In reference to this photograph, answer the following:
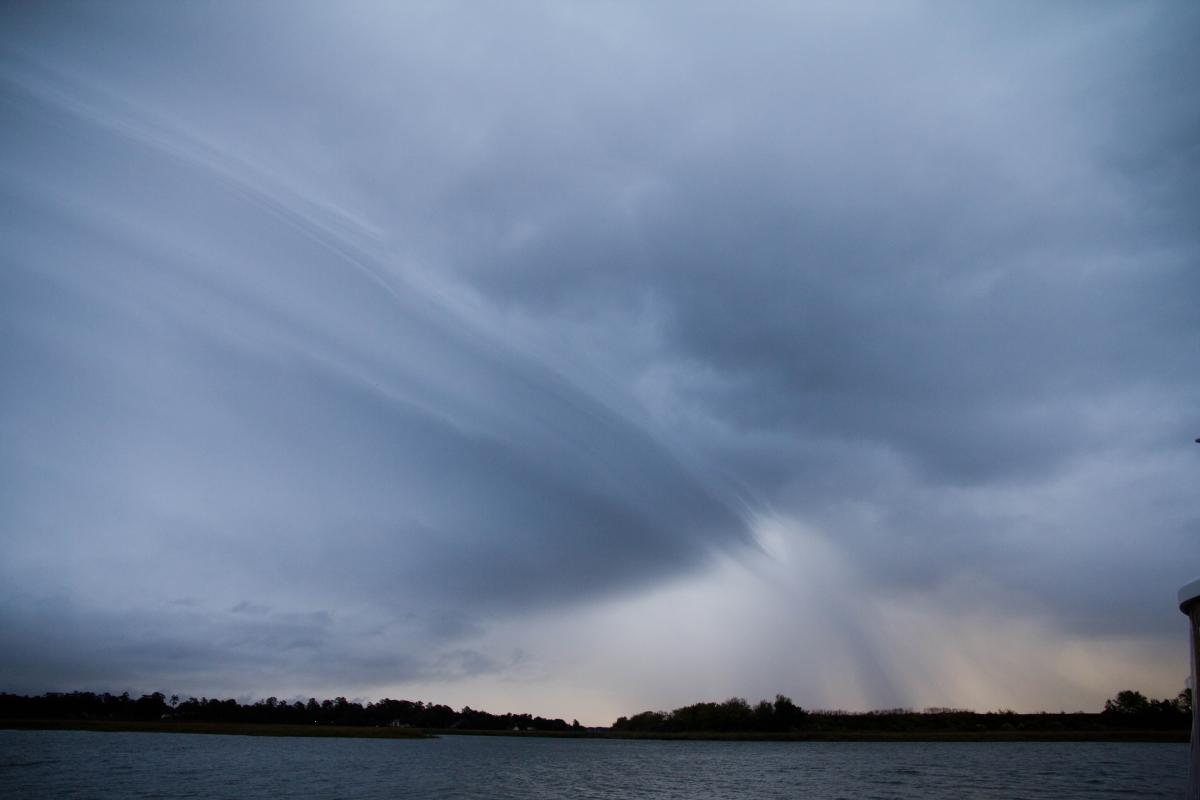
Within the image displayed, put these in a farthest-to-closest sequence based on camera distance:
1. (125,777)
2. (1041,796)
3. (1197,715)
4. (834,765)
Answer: (834,765), (125,777), (1041,796), (1197,715)

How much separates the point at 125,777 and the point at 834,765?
96.7 m

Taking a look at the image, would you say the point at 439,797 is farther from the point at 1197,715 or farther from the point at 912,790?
the point at 1197,715

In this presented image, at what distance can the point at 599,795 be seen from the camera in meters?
69.6

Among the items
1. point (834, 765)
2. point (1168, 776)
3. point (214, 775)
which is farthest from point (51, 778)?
point (1168, 776)

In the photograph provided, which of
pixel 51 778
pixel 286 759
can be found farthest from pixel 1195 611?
pixel 286 759

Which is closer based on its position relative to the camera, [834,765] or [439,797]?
[439,797]

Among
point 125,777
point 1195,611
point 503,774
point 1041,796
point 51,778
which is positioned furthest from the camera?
point 503,774

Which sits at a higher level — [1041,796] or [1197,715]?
[1197,715]

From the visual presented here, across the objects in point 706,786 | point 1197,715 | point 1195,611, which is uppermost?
point 1195,611

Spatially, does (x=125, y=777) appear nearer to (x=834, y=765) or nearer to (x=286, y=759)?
(x=286, y=759)

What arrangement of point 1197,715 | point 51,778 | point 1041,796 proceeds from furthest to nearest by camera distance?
point 51,778, point 1041,796, point 1197,715

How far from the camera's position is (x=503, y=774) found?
9975cm

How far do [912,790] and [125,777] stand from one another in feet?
257

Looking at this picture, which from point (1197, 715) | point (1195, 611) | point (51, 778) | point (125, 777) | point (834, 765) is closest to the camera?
point (1195, 611)
